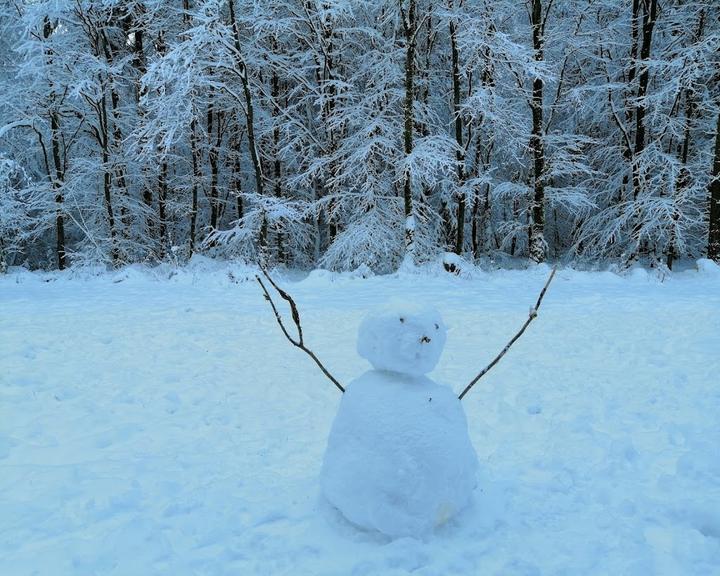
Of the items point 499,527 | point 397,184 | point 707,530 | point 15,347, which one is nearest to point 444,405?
point 499,527

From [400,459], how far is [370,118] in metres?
11.8

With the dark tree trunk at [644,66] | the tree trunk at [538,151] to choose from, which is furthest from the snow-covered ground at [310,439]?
the dark tree trunk at [644,66]

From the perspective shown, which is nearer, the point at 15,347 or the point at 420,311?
the point at 420,311

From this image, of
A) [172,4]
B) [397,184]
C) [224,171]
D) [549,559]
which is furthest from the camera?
[224,171]

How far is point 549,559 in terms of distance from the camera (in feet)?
9.27

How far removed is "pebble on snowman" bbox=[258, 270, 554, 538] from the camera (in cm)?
287

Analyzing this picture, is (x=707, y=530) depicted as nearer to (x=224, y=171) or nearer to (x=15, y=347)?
(x=15, y=347)

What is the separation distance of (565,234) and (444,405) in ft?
57.9

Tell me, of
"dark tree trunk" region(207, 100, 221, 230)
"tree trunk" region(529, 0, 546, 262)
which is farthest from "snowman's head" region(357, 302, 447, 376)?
"dark tree trunk" region(207, 100, 221, 230)

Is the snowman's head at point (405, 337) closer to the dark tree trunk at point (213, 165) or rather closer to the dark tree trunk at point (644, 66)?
the dark tree trunk at point (644, 66)

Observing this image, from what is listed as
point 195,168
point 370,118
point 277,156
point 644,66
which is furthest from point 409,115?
point 195,168

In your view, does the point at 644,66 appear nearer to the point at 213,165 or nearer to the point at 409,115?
the point at 409,115

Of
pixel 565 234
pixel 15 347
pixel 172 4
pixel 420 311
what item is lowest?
pixel 565 234

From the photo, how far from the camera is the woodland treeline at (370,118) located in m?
11.8
